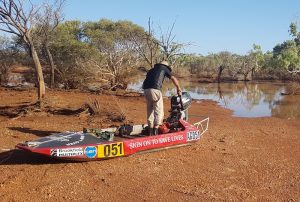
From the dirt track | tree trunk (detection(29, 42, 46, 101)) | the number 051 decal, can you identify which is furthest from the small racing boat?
tree trunk (detection(29, 42, 46, 101))

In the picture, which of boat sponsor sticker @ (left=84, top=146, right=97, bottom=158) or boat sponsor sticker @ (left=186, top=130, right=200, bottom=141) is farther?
boat sponsor sticker @ (left=186, top=130, right=200, bottom=141)

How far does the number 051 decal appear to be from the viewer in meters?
8.30

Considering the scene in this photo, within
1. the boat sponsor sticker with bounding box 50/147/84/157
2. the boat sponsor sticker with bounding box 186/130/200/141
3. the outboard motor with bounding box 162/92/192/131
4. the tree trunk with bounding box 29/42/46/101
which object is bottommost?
the boat sponsor sticker with bounding box 186/130/200/141

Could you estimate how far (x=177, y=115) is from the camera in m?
10.6

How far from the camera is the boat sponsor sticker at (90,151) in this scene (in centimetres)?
812

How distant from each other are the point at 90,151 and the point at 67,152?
0.48m

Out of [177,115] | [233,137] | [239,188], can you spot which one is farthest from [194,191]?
[233,137]

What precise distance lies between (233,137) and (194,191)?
210 inches

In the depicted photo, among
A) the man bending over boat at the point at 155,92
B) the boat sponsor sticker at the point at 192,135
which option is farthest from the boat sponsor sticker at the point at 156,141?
the man bending over boat at the point at 155,92

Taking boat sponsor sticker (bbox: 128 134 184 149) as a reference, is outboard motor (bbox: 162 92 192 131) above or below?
above

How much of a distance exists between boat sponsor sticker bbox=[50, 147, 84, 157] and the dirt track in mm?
257

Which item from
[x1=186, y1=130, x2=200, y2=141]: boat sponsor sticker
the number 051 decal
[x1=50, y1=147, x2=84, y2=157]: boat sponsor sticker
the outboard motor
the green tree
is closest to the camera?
[x1=50, y1=147, x2=84, y2=157]: boat sponsor sticker

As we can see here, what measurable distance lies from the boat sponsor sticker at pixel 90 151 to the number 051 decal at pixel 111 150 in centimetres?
11

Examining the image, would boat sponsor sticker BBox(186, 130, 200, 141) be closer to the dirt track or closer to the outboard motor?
the dirt track
